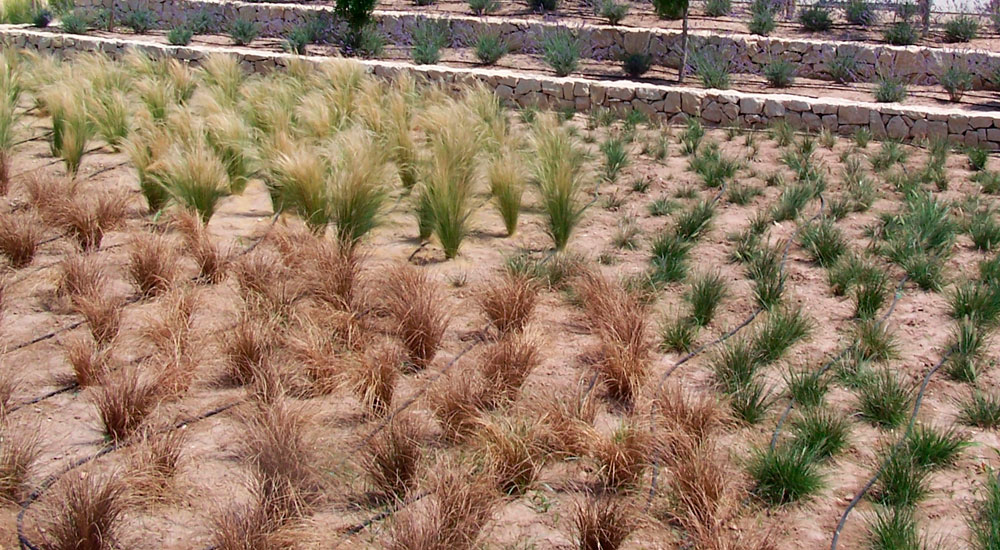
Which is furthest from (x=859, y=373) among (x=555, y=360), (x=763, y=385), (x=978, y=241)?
(x=978, y=241)

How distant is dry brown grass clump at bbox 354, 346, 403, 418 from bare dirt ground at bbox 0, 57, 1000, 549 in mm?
68

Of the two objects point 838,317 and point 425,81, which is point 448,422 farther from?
point 425,81

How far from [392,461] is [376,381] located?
0.60 meters

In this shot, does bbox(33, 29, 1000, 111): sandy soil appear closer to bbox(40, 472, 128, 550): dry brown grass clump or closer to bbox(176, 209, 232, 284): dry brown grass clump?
bbox(176, 209, 232, 284): dry brown grass clump

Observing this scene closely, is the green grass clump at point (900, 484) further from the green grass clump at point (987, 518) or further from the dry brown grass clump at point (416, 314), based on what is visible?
the dry brown grass clump at point (416, 314)

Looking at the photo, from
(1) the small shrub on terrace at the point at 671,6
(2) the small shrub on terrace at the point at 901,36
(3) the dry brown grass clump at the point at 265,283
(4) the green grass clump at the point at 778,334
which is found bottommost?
(4) the green grass clump at the point at 778,334

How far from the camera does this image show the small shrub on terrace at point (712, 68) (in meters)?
10.6

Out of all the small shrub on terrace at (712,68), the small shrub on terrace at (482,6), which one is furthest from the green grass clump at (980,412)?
the small shrub on terrace at (482,6)

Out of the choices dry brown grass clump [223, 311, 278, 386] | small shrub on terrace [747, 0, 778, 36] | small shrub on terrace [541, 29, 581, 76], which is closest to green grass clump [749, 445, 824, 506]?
dry brown grass clump [223, 311, 278, 386]

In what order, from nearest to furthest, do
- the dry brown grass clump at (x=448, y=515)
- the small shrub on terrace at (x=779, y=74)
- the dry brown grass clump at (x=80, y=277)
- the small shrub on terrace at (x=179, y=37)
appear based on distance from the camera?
the dry brown grass clump at (x=448, y=515) < the dry brown grass clump at (x=80, y=277) < the small shrub on terrace at (x=779, y=74) < the small shrub on terrace at (x=179, y=37)

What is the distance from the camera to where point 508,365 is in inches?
168

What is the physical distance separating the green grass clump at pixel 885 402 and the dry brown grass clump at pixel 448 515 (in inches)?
65.6

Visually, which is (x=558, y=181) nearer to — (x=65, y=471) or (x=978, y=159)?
(x=65, y=471)

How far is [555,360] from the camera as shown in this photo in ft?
15.0
